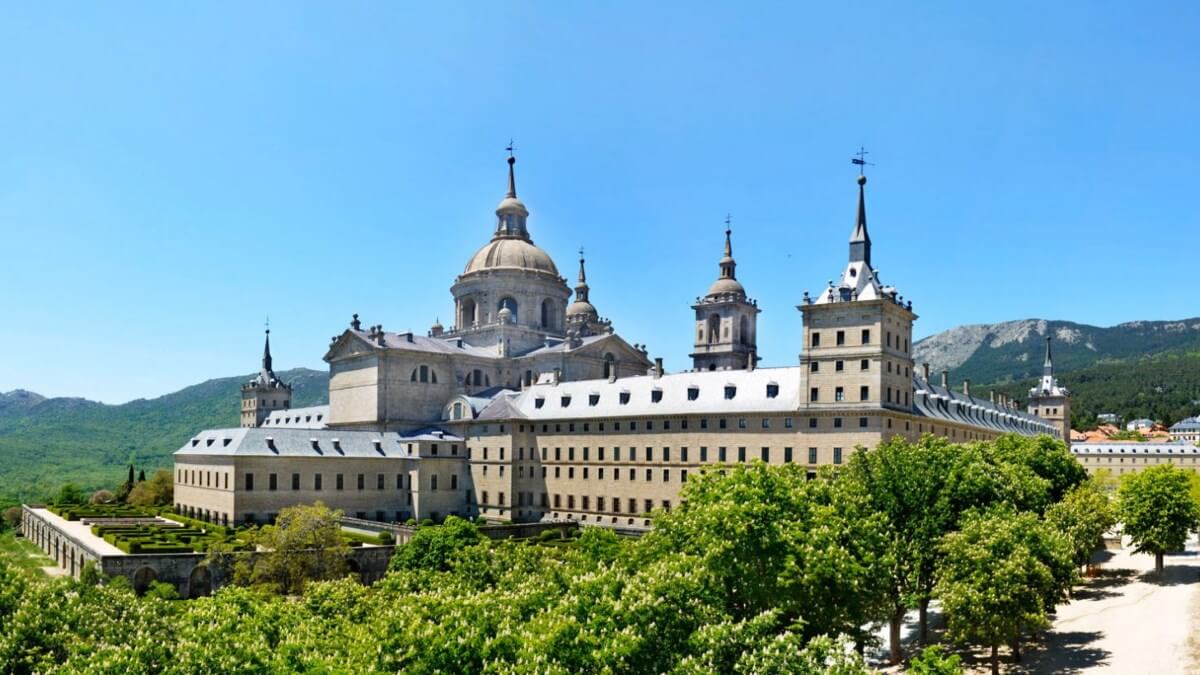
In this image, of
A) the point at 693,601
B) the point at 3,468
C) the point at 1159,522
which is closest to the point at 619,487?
the point at 1159,522

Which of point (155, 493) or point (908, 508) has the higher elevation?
point (908, 508)

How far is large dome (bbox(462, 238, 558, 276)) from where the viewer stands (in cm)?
10469

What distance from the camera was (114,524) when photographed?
253ft

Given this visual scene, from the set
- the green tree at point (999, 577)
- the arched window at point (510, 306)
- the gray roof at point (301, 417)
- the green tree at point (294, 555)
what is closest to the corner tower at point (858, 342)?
the green tree at point (999, 577)

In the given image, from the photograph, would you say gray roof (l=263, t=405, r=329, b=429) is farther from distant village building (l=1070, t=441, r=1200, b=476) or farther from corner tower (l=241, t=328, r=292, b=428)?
distant village building (l=1070, t=441, r=1200, b=476)

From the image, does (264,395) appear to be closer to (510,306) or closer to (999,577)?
(510,306)

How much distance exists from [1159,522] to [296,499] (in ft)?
212

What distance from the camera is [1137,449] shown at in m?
158

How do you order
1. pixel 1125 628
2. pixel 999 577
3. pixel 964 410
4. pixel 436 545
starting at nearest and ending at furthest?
pixel 999 577 < pixel 1125 628 < pixel 436 545 < pixel 964 410

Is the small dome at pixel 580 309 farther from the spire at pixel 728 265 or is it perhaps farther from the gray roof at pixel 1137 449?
the gray roof at pixel 1137 449

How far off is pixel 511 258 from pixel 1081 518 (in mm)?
67098

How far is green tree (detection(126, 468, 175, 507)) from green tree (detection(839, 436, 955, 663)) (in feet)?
255

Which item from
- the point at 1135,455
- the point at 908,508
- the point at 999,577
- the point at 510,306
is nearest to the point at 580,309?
the point at 510,306

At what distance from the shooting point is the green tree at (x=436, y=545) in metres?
48.9
